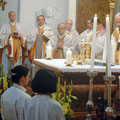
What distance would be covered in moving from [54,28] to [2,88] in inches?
276

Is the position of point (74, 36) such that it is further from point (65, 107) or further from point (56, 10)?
point (65, 107)

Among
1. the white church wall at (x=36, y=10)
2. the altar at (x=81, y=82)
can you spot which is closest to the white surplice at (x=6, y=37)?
the white church wall at (x=36, y=10)

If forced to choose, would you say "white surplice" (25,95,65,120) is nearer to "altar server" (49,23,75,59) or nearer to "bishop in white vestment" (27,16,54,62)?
"altar server" (49,23,75,59)

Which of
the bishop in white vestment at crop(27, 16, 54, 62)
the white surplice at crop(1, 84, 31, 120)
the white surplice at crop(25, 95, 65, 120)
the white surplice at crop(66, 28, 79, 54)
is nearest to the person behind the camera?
the white surplice at crop(25, 95, 65, 120)

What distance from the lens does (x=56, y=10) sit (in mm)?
11312

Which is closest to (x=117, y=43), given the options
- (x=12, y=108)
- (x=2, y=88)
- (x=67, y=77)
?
(x=67, y=77)

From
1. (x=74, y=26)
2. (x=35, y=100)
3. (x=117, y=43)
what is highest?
(x=74, y=26)

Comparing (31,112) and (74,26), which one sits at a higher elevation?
(74,26)

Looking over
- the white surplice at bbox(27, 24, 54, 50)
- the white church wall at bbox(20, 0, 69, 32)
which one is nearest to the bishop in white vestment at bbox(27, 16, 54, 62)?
the white surplice at bbox(27, 24, 54, 50)

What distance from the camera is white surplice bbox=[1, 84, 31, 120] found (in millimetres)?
2910

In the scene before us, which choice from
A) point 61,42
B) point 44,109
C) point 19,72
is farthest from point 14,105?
point 61,42

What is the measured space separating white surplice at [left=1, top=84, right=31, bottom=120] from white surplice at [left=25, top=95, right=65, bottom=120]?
611 mm

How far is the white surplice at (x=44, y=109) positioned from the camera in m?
2.26

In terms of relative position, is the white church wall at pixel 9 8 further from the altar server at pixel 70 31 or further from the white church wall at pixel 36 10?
the altar server at pixel 70 31
